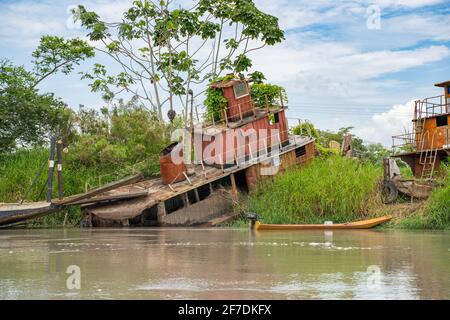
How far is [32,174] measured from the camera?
29078 millimetres

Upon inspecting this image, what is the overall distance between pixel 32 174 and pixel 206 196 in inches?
307

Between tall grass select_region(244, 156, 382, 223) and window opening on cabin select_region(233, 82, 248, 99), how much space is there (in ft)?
16.9

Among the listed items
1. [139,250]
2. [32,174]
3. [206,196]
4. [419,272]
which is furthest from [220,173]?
[419,272]

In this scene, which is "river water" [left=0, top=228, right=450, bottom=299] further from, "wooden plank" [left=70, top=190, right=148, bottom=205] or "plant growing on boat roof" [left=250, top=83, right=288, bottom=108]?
"plant growing on boat roof" [left=250, top=83, right=288, bottom=108]

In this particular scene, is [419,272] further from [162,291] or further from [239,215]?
[239,215]

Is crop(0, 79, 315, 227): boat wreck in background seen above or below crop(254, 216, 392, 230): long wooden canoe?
above

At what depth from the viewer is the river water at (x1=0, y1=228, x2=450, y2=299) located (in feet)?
26.7

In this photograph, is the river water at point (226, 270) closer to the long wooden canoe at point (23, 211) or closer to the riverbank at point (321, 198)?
the riverbank at point (321, 198)

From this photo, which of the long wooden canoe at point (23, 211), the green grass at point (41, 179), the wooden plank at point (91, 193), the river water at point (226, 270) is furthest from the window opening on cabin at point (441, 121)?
the long wooden canoe at point (23, 211)

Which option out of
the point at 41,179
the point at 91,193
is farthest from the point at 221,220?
the point at 41,179

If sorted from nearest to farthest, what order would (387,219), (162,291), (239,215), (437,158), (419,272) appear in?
(162,291)
(419,272)
(387,219)
(239,215)
(437,158)

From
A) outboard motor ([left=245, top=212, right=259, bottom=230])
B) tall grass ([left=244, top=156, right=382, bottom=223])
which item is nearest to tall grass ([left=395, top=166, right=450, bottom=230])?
tall grass ([left=244, top=156, right=382, bottom=223])

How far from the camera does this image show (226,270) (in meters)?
10.3

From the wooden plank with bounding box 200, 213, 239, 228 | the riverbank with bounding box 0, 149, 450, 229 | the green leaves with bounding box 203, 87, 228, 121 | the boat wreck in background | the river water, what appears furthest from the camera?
the green leaves with bounding box 203, 87, 228, 121
